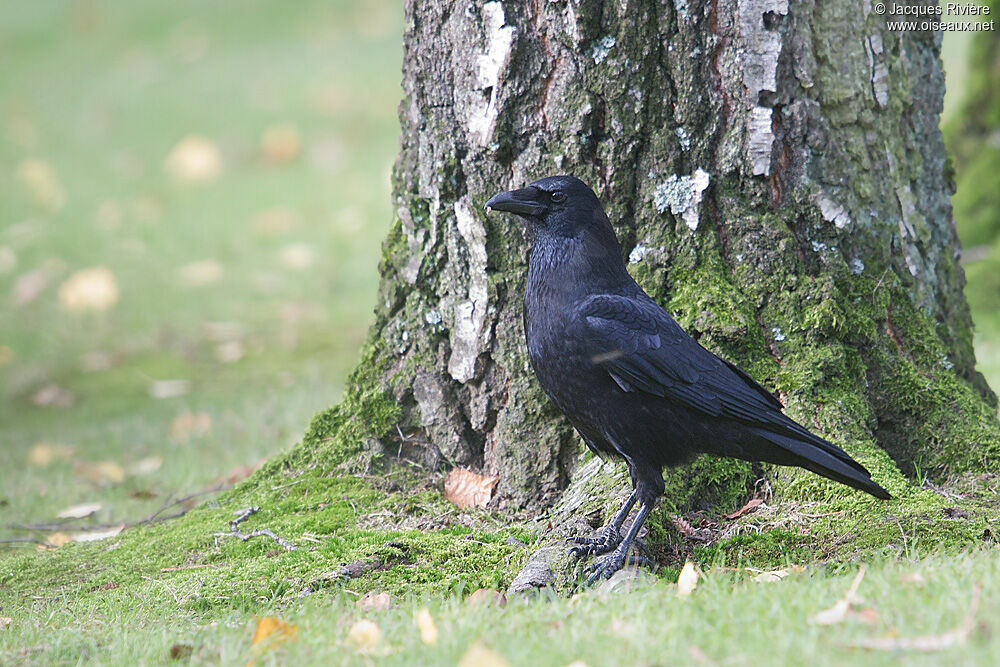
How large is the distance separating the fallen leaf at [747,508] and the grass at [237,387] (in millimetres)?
228

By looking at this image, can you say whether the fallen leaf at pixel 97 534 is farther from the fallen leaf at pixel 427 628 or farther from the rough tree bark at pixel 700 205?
the fallen leaf at pixel 427 628

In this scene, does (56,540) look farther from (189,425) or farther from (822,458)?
(822,458)

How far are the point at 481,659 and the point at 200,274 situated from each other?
7.48 m

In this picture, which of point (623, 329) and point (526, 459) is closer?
point (623, 329)

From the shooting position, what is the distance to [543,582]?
3.10 metres

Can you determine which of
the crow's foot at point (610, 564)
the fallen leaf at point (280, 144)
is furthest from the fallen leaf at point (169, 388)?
the fallen leaf at point (280, 144)

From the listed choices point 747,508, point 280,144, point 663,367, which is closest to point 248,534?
point 663,367

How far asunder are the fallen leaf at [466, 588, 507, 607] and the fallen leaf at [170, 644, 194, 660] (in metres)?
0.79

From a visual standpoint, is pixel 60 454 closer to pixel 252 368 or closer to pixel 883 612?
pixel 252 368

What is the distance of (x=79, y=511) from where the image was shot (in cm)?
465

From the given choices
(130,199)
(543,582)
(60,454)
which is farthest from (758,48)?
(130,199)

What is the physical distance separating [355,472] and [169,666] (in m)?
1.57

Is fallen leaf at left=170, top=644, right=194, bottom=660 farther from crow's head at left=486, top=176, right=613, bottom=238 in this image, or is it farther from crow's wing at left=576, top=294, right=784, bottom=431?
crow's head at left=486, top=176, right=613, bottom=238

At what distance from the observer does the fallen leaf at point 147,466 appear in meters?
5.40
